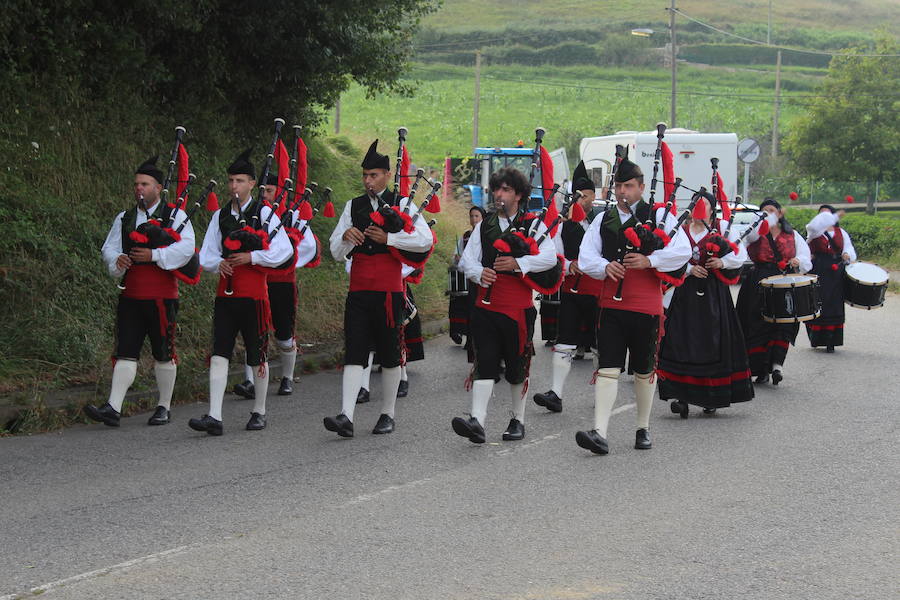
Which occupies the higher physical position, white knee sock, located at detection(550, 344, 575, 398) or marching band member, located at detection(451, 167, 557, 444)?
→ marching band member, located at detection(451, 167, 557, 444)

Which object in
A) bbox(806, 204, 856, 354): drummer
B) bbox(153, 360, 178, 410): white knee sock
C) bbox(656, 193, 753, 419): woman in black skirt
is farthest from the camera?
bbox(806, 204, 856, 354): drummer

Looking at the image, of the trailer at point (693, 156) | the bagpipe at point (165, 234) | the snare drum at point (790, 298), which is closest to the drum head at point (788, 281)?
the snare drum at point (790, 298)

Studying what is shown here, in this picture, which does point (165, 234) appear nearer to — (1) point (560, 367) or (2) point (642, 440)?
(1) point (560, 367)

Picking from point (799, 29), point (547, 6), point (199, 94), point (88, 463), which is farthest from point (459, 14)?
point (88, 463)

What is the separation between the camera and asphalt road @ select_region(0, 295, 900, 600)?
17.5ft

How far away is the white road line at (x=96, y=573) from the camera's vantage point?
5.05 metres

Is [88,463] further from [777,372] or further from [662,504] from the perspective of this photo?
[777,372]

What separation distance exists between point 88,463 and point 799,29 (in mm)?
121149

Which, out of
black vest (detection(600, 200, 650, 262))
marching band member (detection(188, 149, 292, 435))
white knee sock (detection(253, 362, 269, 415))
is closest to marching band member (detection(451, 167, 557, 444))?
black vest (detection(600, 200, 650, 262))

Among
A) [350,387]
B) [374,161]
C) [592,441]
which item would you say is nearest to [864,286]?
[592,441]

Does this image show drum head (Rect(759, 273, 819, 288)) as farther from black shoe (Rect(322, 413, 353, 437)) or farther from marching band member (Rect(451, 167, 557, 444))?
black shoe (Rect(322, 413, 353, 437))

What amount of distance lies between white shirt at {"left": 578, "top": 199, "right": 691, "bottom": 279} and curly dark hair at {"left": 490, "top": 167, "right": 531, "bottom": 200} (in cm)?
56

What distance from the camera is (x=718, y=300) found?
33.5 ft

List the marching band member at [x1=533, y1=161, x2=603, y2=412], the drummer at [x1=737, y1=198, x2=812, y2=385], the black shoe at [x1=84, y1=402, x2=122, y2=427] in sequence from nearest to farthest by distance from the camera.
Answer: the black shoe at [x1=84, y1=402, x2=122, y2=427]
the marching band member at [x1=533, y1=161, x2=603, y2=412]
the drummer at [x1=737, y1=198, x2=812, y2=385]
